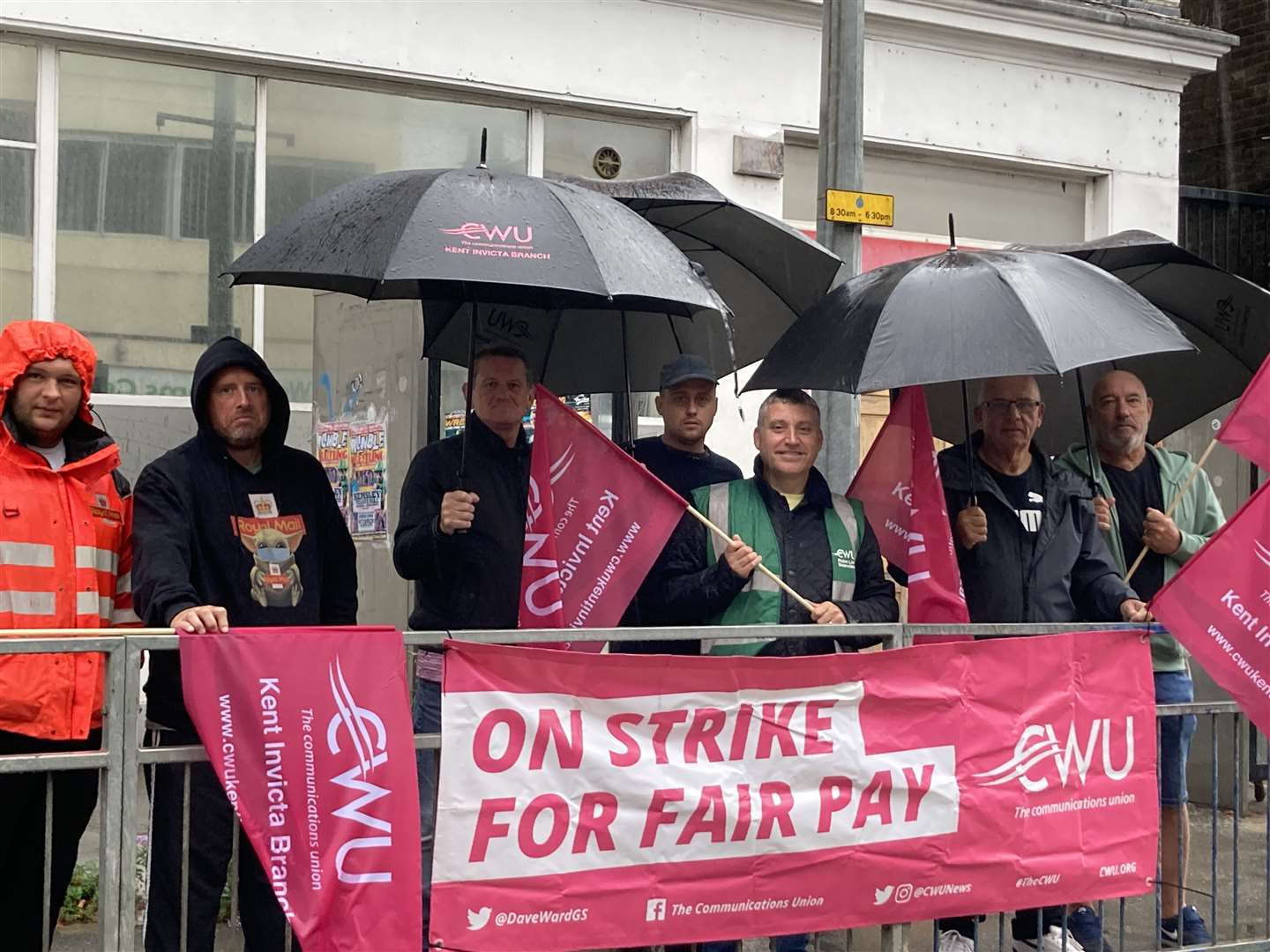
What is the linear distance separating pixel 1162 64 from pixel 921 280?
7.80 metres

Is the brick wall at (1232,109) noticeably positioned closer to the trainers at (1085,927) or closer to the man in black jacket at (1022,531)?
the man in black jacket at (1022,531)

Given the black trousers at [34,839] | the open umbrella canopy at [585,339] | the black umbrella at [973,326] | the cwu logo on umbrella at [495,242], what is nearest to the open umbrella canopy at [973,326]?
the black umbrella at [973,326]

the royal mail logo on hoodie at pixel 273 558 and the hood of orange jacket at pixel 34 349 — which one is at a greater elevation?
the hood of orange jacket at pixel 34 349

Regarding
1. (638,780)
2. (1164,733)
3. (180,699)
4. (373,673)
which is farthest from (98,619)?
(1164,733)

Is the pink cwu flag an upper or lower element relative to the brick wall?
lower

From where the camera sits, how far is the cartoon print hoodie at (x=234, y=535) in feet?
15.7

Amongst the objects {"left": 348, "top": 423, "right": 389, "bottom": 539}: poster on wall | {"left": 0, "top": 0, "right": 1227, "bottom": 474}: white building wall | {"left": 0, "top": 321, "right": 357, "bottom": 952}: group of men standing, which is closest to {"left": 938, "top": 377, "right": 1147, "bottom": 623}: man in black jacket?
{"left": 0, "top": 321, "right": 357, "bottom": 952}: group of men standing

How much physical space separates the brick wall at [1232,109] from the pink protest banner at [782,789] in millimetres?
11176

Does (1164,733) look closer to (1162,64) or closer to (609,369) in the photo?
(609,369)

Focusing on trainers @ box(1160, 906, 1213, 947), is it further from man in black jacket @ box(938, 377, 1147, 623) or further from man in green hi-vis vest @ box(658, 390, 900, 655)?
man in green hi-vis vest @ box(658, 390, 900, 655)

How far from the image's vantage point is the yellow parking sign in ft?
24.4

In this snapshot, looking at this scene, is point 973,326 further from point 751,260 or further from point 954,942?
point 954,942

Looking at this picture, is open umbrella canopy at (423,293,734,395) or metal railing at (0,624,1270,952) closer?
metal railing at (0,624,1270,952)

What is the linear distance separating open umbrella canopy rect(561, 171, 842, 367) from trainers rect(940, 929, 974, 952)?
248 centimetres
